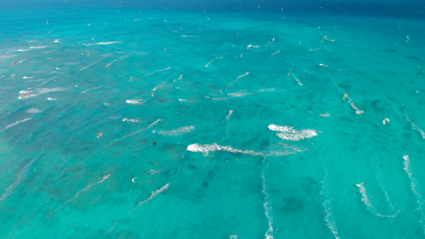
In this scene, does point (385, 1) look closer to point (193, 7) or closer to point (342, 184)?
point (193, 7)

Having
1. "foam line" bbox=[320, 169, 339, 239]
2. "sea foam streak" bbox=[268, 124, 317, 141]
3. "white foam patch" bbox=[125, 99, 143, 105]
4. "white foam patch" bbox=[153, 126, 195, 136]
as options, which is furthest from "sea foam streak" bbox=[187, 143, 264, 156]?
"white foam patch" bbox=[125, 99, 143, 105]

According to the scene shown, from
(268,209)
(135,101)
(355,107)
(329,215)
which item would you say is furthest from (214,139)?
(355,107)

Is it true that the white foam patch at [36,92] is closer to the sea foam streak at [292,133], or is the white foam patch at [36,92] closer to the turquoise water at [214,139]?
the turquoise water at [214,139]

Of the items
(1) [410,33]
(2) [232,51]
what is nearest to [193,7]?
(2) [232,51]

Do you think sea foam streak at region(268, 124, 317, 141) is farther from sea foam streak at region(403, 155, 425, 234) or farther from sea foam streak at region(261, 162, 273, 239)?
sea foam streak at region(403, 155, 425, 234)

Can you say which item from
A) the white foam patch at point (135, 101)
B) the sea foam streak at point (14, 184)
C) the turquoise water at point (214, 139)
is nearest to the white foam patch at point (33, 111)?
the turquoise water at point (214, 139)
